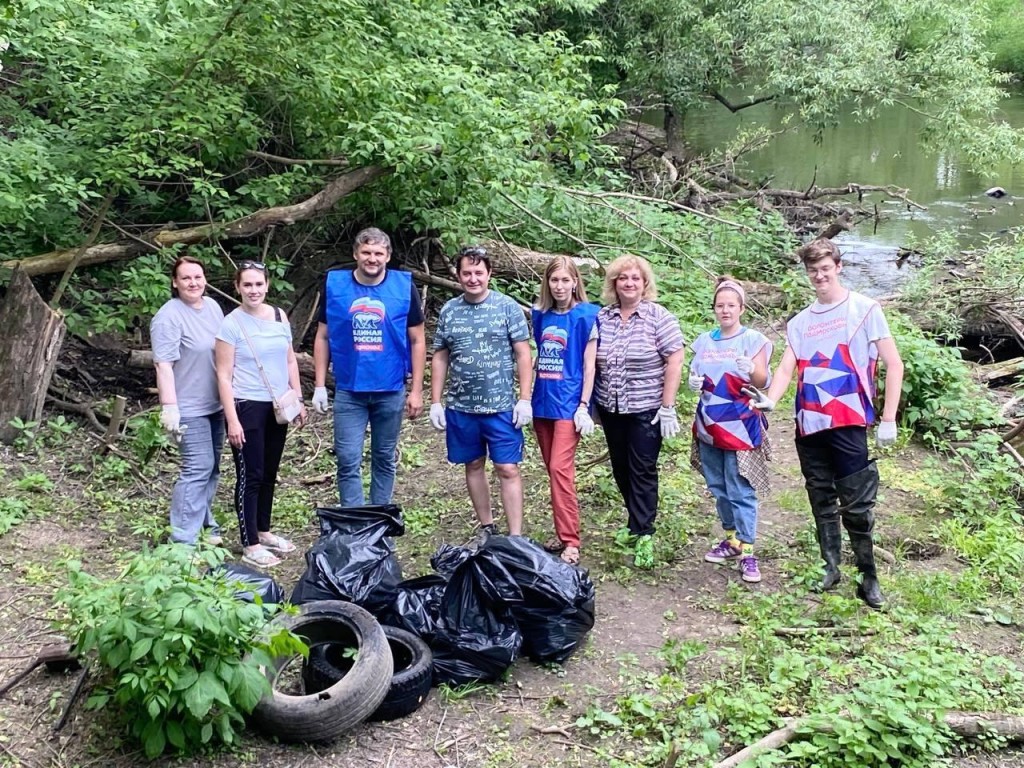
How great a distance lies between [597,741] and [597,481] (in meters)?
2.72

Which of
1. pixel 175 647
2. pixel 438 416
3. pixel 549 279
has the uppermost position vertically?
pixel 549 279

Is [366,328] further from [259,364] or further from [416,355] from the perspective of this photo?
[259,364]

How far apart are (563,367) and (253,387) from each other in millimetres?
1628

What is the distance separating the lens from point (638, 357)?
457 centimetres

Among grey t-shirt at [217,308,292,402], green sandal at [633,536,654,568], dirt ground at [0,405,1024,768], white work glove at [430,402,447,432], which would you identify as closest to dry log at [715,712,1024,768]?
dirt ground at [0,405,1024,768]

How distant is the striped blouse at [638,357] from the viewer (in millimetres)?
4566

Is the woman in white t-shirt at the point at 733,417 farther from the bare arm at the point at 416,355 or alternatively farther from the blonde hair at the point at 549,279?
the bare arm at the point at 416,355

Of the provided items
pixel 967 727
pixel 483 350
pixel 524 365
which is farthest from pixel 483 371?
pixel 967 727

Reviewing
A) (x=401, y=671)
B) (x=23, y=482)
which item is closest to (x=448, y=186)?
(x=23, y=482)

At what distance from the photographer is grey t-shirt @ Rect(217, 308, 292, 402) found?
4555mm

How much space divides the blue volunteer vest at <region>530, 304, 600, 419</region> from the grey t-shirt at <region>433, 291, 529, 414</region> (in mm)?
133

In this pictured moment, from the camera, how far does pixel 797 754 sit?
118 inches

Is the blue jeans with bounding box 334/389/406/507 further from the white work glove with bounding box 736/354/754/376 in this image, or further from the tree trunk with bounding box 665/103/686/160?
the tree trunk with bounding box 665/103/686/160

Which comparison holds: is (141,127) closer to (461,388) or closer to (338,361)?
(338,361)
